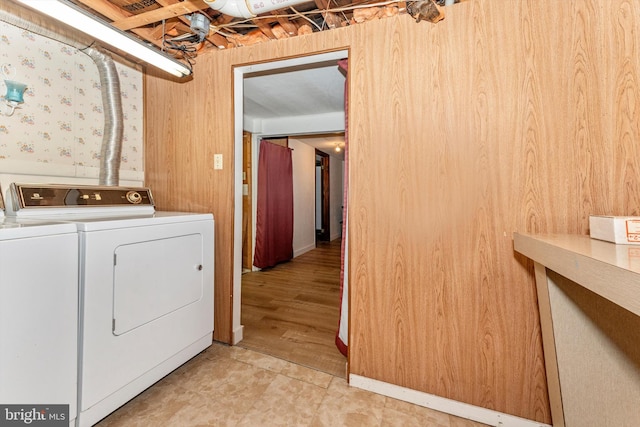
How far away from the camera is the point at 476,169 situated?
139 centimetres

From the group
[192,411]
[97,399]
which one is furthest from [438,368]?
[97,399]

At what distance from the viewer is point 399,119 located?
1.50 meters

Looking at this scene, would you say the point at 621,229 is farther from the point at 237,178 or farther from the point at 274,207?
the point at 274,207

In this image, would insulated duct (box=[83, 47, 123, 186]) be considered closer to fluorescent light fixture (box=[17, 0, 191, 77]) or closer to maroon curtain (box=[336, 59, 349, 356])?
fluorescent light fixture (box=[17, 0, 191, 77])

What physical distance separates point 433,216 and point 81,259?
1676mm

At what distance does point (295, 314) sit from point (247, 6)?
2358 mm

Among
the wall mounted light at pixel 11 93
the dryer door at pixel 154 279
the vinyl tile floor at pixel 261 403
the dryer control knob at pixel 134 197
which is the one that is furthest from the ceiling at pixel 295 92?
the vinyl tile floor at pixel 261 403

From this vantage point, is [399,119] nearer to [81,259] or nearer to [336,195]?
[81,259]

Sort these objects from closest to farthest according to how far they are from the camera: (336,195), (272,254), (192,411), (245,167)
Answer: (192,411) < (245,167) < (272,254) < (336,195)

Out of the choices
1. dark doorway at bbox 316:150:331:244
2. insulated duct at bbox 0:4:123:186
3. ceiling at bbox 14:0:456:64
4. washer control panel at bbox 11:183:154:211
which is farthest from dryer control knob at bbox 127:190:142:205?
dark doorway at bbox 316:150:331:244

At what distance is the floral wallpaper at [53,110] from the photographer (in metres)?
1.55

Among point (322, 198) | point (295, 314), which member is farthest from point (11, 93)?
point (322, 198)

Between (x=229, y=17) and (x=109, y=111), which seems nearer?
(x=229, y=17)

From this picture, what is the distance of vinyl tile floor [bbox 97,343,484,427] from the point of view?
1.36m
